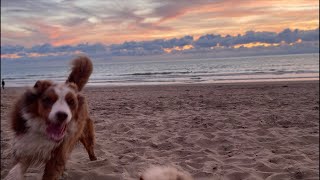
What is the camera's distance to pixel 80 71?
5.42m

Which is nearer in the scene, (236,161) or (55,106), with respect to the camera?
(55,106)

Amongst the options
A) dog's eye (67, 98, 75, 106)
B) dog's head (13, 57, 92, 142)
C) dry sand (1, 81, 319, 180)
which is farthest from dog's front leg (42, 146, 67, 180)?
dog's eye (67, 98, 75, 106)

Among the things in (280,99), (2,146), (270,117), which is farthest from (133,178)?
(280,99)

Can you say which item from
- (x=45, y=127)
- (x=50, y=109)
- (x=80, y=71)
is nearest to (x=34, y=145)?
(x=45, y=127)

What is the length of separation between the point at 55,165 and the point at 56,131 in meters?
0.46

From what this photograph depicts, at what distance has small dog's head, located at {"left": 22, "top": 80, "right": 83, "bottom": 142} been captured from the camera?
392 centimetres

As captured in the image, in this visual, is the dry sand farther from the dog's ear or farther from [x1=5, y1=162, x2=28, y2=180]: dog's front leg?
the dog's ear

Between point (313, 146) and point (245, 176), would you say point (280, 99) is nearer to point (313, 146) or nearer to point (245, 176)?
point (313, 146)

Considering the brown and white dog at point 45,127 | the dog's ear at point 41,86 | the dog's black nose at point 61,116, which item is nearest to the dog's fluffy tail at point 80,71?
the brown and white dog at point 45,127

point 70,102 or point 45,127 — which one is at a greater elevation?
point 70,102

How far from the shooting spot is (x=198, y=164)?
5414mm

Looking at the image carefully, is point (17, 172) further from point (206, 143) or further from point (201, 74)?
point (201, 74)

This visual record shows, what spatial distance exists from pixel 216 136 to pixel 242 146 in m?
0.80

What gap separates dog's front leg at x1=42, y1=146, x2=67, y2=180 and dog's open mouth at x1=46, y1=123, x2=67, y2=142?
0.21 meters
